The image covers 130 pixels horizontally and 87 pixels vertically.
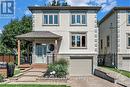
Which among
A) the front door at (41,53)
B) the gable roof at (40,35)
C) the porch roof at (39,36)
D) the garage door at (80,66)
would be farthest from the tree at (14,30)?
the porch roof at (39,36)

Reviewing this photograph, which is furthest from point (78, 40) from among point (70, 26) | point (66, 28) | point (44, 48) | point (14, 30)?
point (14, 30)

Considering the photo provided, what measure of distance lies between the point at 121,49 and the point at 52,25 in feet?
29.6

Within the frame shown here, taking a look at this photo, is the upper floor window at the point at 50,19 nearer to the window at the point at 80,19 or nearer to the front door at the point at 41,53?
the window at the point at 80,19

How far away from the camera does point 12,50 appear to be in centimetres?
6575

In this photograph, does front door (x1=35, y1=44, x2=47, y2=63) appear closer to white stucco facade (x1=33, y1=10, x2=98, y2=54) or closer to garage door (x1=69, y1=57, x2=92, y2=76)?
white stucco facade (x1=33, y1=10, x2=98, y2=54)

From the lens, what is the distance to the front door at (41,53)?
1531 inches

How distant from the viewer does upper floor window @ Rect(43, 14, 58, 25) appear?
39.6 m

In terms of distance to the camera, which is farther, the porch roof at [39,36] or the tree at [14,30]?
the tree at [14,30]

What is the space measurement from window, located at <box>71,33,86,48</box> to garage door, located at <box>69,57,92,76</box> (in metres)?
1.67

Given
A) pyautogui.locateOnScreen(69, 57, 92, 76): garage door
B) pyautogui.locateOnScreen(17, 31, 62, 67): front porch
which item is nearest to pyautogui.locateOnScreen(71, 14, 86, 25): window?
pyautogui.locateOnScreen(17, 31, 62, 67): front porch

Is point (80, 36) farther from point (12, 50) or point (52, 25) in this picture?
point (12, 50)

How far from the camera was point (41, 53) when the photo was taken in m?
39.1

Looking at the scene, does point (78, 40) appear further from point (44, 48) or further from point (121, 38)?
point (121, 38)

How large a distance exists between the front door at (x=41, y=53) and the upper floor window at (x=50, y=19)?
9.54 feet
